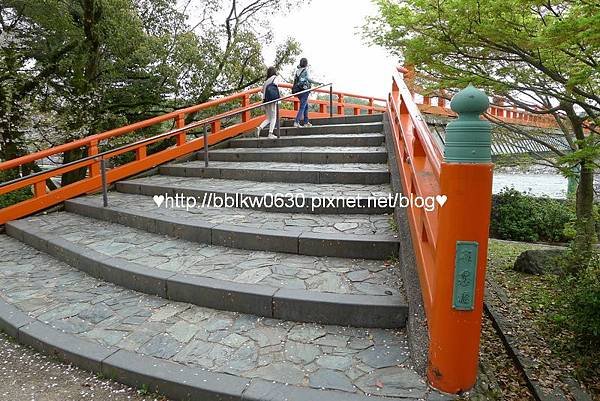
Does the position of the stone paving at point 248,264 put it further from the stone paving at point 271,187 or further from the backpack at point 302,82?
the backpack at point 302,82

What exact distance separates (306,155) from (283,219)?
7.67 ft

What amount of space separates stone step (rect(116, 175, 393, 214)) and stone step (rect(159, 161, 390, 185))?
111 millimetres

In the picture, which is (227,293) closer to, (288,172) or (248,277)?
(248,277)

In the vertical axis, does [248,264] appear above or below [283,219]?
below

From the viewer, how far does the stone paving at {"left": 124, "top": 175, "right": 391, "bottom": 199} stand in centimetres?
501

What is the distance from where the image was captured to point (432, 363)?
2.24 metres

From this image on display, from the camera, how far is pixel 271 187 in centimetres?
567

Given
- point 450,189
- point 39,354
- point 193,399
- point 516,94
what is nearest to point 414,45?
point 516,94

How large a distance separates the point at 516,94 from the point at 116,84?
10.2 meters

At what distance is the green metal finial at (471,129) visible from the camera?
6.39 ft

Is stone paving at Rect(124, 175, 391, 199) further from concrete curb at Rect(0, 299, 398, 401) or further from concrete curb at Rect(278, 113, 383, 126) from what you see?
concrete curb at Rect(278, 113, 383, 126)

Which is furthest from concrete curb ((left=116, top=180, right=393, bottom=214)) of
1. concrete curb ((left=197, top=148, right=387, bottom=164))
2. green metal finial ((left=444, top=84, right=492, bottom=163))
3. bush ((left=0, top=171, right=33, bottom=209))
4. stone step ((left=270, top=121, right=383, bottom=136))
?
bush ((left=0, top=171, right=33, bottom=209))

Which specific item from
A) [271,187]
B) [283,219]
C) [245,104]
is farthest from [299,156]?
[245,104]

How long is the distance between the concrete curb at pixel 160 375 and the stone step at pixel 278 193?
254cm
